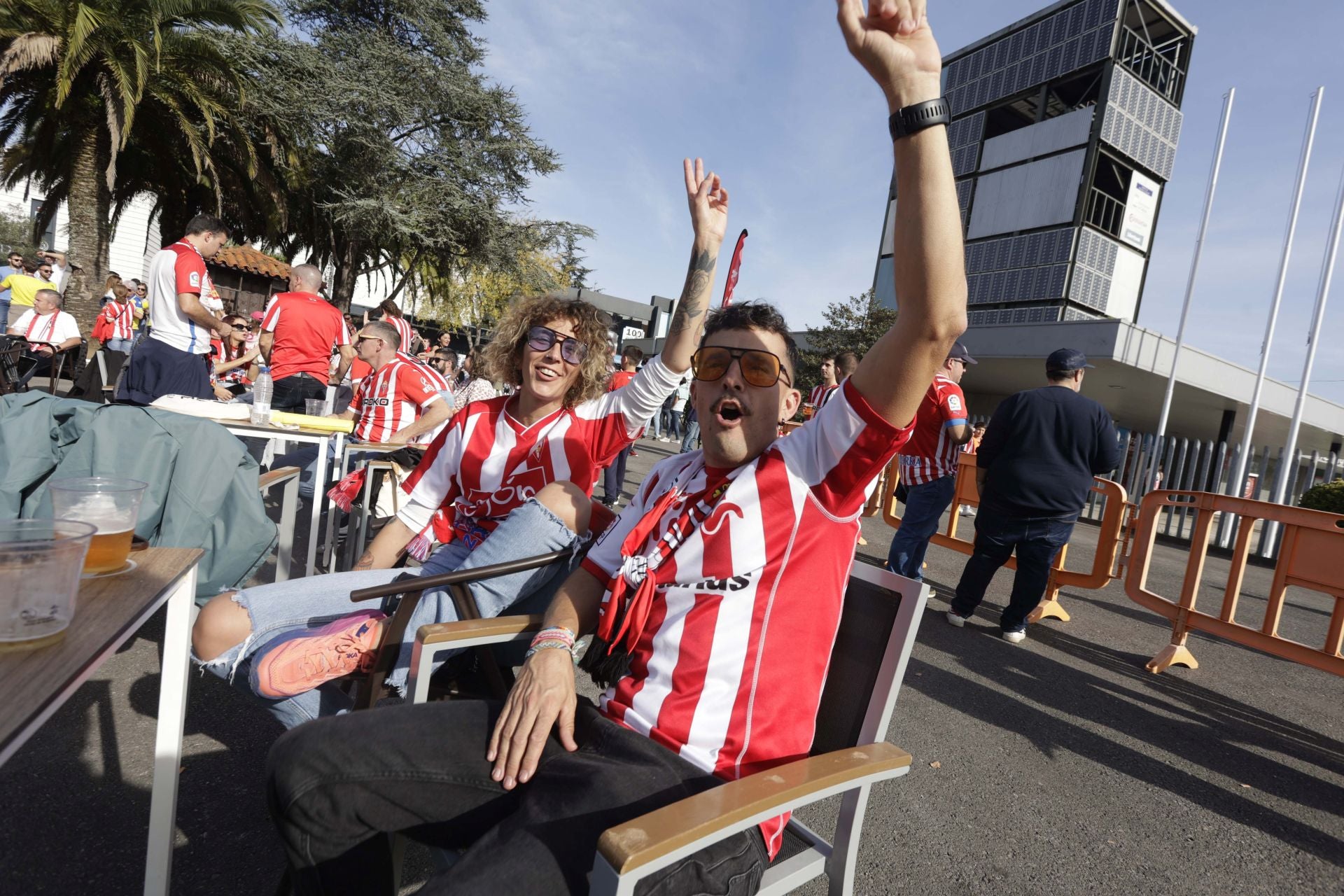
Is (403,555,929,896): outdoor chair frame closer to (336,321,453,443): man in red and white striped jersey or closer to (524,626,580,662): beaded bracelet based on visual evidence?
(524,626,580,662): beaded bracelet

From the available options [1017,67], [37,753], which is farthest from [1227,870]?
[1017,67]

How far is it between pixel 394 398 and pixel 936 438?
3.83 m

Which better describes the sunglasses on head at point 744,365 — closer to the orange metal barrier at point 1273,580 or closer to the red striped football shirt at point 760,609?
the red striped football shirt at point 760,609

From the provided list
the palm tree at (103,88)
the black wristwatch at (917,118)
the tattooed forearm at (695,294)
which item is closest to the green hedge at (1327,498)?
the tattooed forearm at (695,294)

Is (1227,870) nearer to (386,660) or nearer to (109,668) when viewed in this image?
(386,660)

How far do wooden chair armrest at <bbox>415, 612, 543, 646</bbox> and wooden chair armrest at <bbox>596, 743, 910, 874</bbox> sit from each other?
666 mm

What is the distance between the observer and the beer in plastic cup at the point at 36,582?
3.37 ft

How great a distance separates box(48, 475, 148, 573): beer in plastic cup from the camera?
1353 millimetres

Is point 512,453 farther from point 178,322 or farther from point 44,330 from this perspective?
point 44,330

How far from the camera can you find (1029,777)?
2961 millimetres

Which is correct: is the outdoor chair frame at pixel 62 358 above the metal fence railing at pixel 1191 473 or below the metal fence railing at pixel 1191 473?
below

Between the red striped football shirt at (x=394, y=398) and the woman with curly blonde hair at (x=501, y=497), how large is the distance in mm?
2318

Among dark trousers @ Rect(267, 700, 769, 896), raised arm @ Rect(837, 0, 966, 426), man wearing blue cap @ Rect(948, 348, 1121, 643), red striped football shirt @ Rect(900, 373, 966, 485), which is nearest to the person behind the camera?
dark trousers @ Rect(267, 700, 769, 896)

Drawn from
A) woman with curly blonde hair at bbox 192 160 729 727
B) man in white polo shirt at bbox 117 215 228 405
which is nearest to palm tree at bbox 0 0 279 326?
man in white polo shirt at bbox 117 215 228 405
